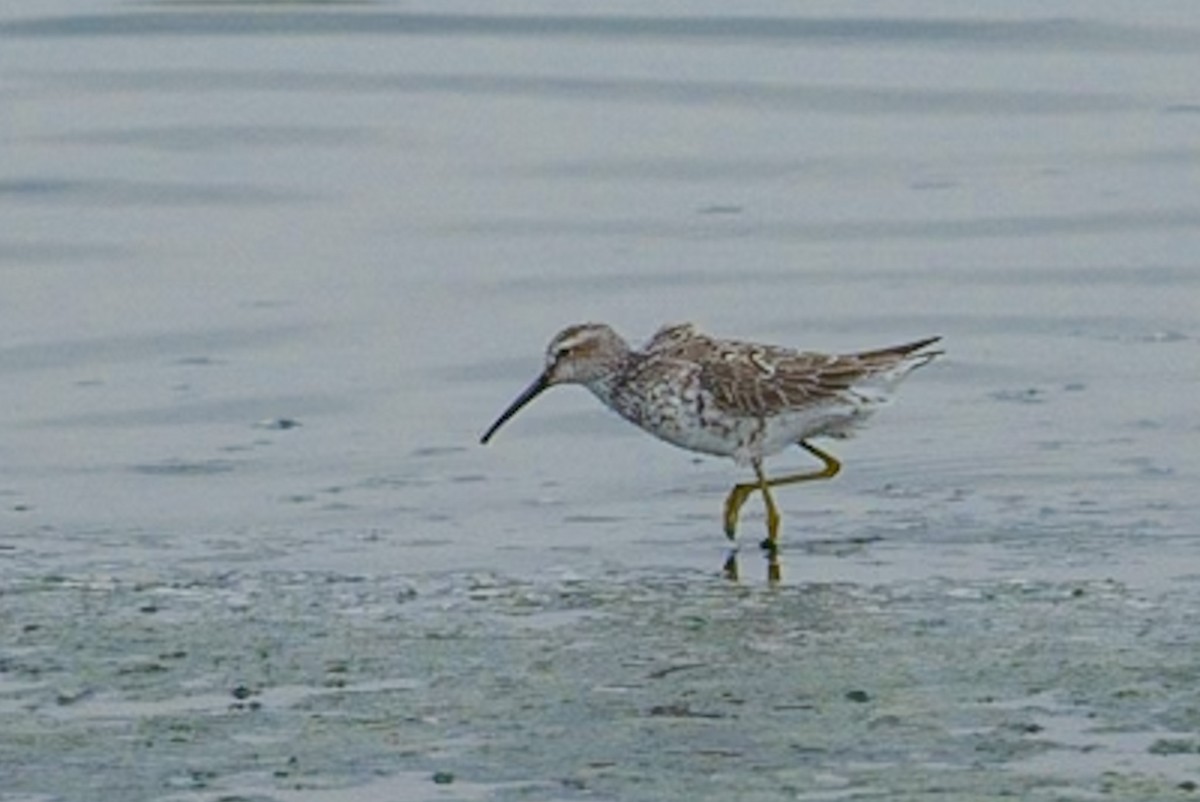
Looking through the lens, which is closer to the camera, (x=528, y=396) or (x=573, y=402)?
(x=528, y=396)

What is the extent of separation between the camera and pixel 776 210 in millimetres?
15195

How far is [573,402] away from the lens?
41.2 feet

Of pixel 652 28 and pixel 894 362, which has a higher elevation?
pixel 894 362

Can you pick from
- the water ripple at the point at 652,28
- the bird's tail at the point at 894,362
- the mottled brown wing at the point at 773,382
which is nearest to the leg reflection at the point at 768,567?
the mottled brown wing at the point at 773,382

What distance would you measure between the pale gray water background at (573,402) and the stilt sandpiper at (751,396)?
0.75ft

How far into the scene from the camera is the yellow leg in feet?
33.1

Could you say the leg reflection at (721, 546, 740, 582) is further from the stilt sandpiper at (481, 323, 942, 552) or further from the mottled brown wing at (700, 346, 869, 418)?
the mottled brown wing at (700, 346, 869, 418)

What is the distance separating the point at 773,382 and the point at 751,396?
8cm

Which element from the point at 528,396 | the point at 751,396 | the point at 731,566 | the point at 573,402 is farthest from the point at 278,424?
the point at 731,566

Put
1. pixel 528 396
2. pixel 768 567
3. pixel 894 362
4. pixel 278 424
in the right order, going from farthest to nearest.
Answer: pixel 278 424 → pixel 528 396 → pixel 894 362 → pixel 768 567

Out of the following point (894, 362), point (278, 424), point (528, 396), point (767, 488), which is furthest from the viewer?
point (278, 424)

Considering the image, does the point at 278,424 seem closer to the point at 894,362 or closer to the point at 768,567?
A: the point at 894,362

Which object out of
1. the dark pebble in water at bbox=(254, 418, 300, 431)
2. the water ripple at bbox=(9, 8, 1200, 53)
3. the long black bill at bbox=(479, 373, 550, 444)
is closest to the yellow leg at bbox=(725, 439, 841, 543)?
the long black bill at bbox=(479, 373, 550, 444)

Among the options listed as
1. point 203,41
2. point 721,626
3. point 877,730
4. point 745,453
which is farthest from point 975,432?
point 203,41
